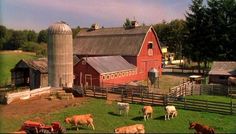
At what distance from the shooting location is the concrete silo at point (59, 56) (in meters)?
36.4

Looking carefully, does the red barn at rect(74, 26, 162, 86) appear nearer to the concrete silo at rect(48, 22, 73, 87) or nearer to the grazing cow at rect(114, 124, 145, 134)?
the concrete silo at rect(48, 22, 73, 87)

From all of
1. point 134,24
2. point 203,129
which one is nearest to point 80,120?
point 203,129

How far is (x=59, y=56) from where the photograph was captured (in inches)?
1433

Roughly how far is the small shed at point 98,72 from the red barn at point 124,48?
0.12m

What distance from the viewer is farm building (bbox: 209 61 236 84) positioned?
1672 inches

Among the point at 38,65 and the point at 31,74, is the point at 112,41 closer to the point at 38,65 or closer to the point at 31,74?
the point at 38,65

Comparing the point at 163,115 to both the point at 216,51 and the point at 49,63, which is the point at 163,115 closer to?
the point at 49,63

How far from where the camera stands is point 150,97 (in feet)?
100

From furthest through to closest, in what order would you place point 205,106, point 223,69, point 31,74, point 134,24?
point 134,24 → point 223,69 → point 31,74 → point 205,106

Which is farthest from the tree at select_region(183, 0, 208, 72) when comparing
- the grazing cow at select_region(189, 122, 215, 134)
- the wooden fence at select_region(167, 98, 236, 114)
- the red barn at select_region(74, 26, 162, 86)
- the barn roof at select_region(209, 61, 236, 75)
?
the grazing cow at select_region(189, 122, 215, 134)

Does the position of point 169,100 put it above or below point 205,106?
above

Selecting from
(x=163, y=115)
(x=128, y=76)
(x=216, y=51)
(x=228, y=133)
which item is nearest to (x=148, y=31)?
(x=128, y=76)

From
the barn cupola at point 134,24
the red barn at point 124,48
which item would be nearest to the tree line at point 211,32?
the red barn at point 124,48

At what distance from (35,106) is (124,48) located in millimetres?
22868
